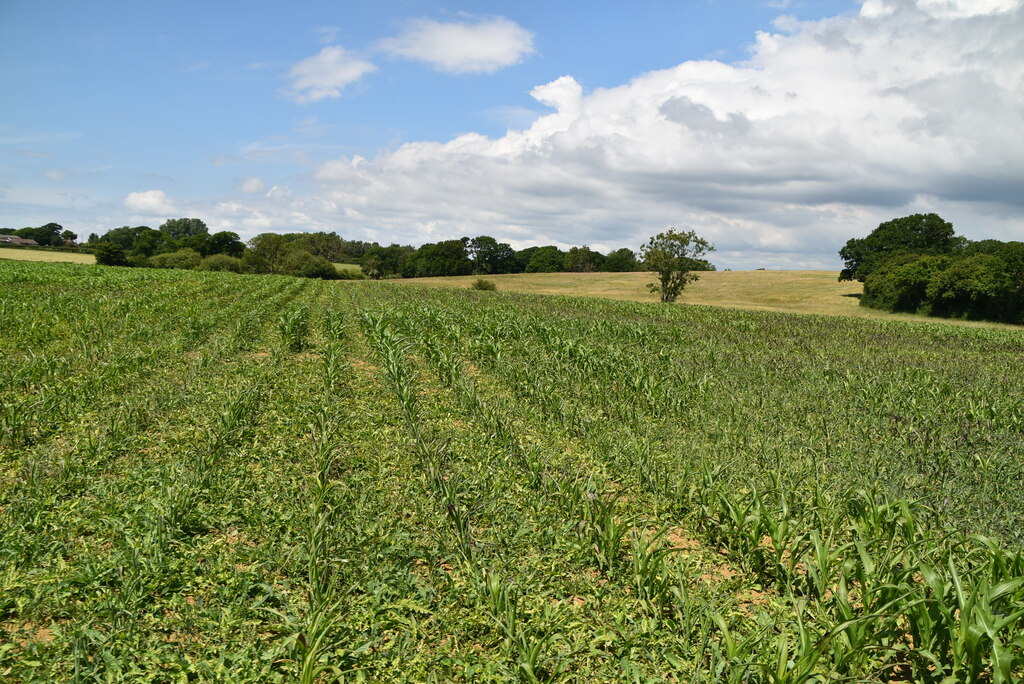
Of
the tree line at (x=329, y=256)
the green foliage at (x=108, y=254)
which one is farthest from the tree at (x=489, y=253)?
the green foliage at (x=108, y=254)

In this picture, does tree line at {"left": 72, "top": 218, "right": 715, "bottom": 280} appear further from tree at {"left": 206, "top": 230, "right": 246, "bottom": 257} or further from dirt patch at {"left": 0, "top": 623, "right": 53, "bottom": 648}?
dirt patch at {"left": 0, "top": 623, "right": 53, "bottom": 648}

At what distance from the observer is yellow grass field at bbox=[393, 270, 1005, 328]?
57.8 m

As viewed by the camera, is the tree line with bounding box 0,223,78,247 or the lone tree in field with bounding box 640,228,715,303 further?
the tree line with bounding box 0,223,78,247

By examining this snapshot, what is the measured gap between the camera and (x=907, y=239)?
64750 millimetres

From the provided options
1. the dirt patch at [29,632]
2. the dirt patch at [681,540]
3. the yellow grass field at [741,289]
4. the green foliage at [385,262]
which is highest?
the green foliage at [385,262]

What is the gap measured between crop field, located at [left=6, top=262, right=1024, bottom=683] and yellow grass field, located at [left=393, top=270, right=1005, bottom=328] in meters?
45.0

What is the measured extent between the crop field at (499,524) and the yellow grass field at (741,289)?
4499 centimetres

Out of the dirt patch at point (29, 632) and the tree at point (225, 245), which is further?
the tree at point (225, 245)

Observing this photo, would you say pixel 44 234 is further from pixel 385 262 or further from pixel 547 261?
pixel 547 261

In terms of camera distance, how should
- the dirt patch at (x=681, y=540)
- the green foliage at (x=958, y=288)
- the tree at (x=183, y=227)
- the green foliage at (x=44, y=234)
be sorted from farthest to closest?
the tree at (x=183, y=227) < the green foliage at (x=44, y=234) < the green foliage at (x=958, y=288) < the dirt patch at (x=681, y=540)

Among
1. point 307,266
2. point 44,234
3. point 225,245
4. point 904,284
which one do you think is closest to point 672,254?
point 904,284

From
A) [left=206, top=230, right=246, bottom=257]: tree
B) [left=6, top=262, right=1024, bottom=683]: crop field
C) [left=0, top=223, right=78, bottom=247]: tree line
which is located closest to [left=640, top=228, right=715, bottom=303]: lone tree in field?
[left=6, top=262, right=1024, bottom=683]: crop field

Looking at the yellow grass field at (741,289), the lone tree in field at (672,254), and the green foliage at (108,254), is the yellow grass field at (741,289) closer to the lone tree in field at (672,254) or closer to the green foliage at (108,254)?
the lone tree in field at (672,254)

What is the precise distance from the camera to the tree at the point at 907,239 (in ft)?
210
